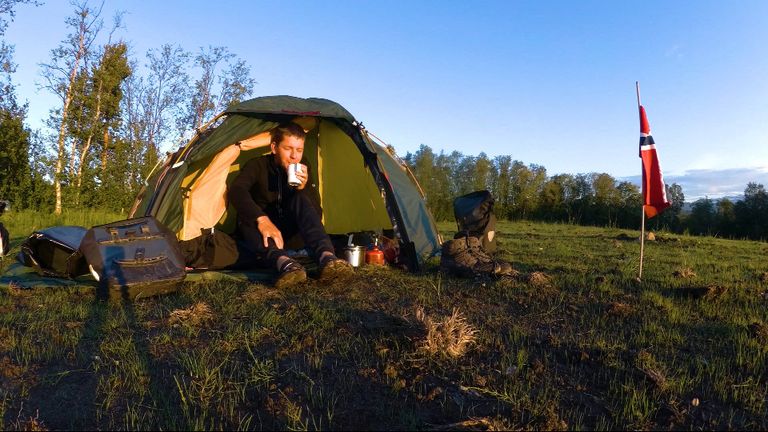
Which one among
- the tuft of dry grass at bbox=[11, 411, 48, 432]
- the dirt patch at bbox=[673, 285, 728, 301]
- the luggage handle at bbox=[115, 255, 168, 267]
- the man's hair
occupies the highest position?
the man's hair

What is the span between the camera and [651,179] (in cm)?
486

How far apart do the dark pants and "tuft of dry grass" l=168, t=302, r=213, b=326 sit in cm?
124

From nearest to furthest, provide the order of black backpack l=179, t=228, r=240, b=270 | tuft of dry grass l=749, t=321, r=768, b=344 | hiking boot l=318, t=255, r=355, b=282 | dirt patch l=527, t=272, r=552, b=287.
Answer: tuft of dry grass l=749, t=321, r=768, b=344 < hiking boot l=318, t=255, r=355, b=282 < dirt patch l=527, t=272, r=552, b=287 < black backpack l=179, t=228, r=240, b=270

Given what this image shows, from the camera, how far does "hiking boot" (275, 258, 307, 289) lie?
14.4 ft

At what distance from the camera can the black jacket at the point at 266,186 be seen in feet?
18.4

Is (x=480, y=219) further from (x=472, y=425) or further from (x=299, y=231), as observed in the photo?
(x=472, y=425)

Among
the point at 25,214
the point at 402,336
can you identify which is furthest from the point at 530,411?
the point at 25,214

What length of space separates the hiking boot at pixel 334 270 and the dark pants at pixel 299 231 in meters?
0.31

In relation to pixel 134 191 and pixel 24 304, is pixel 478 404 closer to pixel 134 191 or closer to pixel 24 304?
pixel 24 304

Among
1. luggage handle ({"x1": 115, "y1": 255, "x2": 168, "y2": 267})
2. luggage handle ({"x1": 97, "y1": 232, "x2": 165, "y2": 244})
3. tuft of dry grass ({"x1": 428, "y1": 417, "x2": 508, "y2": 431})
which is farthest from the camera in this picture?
luggage handle ({"x1": 97, "y1": 232, "x2": 165, "y2": 244})

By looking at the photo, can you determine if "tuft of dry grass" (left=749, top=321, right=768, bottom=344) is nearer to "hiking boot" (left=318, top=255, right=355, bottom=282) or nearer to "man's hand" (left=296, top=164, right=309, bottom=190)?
"hiking boot" (left=318, top=255, right=355, bottom=282)

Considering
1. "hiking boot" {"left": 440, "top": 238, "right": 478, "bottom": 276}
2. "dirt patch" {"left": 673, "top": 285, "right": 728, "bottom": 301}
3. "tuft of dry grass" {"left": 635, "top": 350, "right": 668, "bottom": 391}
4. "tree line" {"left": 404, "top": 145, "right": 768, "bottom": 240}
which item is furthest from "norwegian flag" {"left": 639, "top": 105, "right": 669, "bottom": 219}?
"tree line" {"left": 404, "top": 145, "right": 768, "bottom": 240}

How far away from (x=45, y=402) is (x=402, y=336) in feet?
6.09

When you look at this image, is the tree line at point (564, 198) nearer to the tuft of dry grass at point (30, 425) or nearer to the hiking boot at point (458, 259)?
the hiking boot at point (458, 259)
